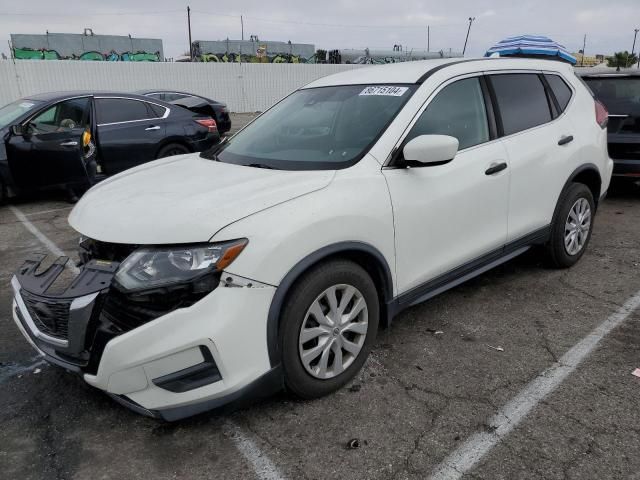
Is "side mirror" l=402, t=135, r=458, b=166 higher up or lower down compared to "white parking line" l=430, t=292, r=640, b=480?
higher up

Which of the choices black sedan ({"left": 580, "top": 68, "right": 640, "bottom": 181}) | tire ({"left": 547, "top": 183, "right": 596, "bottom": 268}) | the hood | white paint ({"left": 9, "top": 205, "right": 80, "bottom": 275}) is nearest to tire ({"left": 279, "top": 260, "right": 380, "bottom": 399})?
the hood

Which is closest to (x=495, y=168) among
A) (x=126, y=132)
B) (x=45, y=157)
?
(x=45, y=157)

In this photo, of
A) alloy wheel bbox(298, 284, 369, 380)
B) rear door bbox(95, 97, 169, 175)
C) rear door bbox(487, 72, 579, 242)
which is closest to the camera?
alloy wheel bbox(298, 284, 369, 380)

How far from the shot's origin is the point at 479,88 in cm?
357

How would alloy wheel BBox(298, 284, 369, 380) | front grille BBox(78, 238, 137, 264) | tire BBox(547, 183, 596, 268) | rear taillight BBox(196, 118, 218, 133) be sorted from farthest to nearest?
rear taillight BBox(196, 118, 218, 133) < tire BBox(547, 183, 596, 268) < alloy wheel BBox(298, 284, 369, 380) < front grille BBox(78, 238, 137, 264)

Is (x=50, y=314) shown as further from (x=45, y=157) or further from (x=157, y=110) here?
(x=157, y=110)

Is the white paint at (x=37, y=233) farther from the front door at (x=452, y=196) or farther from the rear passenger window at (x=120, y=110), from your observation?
the front door at (x=452, y=196)

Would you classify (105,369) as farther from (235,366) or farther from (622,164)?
(622,164)

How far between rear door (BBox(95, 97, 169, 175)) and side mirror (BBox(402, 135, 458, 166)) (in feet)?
18.5

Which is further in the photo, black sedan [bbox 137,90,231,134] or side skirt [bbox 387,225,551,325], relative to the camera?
black sedan [bbox 137,90,231,134]

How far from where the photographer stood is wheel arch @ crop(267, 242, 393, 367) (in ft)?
7.80

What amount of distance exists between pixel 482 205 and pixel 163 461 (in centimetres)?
236

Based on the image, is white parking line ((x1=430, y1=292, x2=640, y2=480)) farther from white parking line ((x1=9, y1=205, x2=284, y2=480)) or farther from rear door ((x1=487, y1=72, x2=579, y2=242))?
rear door ((x1=487, y1=72, x2=579, y2=242))

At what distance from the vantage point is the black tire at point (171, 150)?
7910 millimetres
